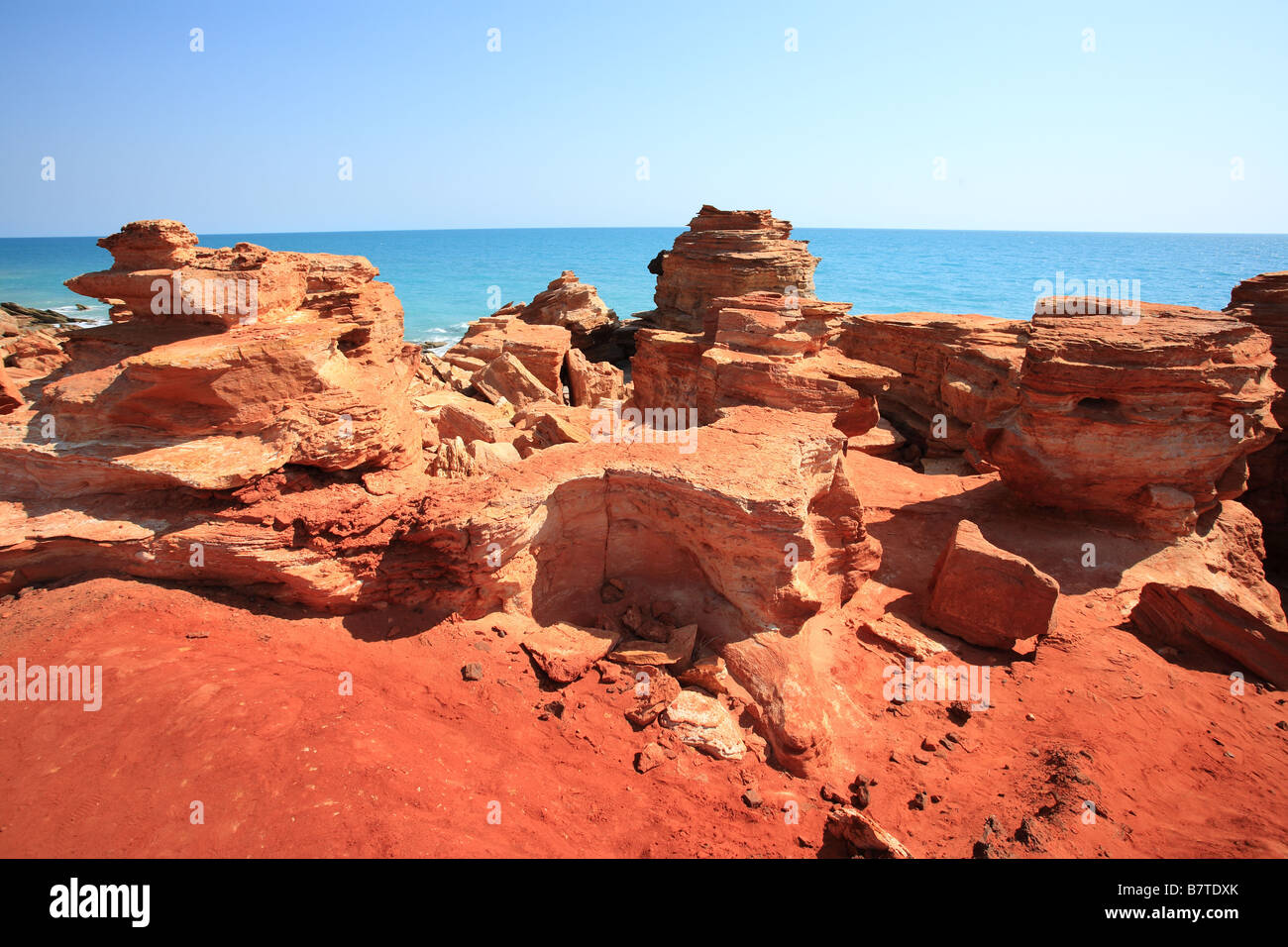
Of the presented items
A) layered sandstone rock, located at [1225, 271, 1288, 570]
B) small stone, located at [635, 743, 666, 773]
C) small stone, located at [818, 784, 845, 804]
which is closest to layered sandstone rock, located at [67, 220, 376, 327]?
small stone, located at [635, 743, 666, 773]

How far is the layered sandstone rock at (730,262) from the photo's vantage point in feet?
61.2

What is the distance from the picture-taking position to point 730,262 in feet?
61.5

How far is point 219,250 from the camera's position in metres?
6.05

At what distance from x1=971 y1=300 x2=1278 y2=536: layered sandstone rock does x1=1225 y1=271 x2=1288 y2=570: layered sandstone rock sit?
2885 mm

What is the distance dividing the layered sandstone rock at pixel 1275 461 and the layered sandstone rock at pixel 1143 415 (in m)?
2.88

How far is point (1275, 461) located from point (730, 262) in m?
12.6

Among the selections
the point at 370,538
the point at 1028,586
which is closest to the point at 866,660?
the point at 1028,586

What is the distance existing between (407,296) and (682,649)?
48656 millimetres

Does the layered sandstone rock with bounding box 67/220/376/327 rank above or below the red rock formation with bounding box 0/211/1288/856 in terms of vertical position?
above

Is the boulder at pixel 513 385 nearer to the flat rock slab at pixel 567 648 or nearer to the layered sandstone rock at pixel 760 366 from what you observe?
the layered sandstone rock at pixel 760 366

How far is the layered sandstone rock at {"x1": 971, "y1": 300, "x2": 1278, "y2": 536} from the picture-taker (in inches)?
312
